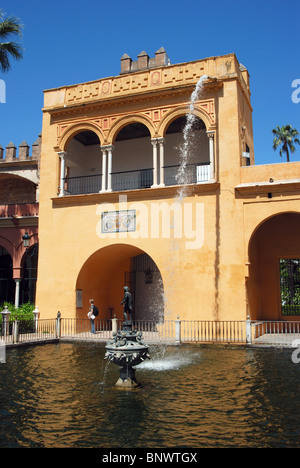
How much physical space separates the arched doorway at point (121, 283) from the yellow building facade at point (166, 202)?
51 mm

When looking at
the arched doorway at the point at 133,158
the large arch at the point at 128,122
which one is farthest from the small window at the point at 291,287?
the large arch at the point at 128,122

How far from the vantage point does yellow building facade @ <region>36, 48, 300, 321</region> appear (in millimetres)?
15148

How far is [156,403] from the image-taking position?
7172 mm

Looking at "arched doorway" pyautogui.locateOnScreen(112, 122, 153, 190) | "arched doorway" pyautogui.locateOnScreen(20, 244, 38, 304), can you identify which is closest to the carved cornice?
"arched doorway" pyautogui.locateOnScreen(112, 122, 153, 190)

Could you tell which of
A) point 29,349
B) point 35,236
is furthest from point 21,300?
point 29,349

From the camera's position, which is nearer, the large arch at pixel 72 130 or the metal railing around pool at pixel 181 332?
the metal railing around pool at pixel 181 332

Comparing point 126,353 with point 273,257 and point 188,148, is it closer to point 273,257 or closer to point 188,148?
point 273,257

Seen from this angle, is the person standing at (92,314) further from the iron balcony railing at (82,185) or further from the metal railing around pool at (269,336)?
the metal railing around pool at (269,336)

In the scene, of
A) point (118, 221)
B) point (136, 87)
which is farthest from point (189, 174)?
point (136, 87)

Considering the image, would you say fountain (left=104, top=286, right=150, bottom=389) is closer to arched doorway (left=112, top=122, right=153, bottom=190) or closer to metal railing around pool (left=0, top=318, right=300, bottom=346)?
→ metal railing around pool (left=0, top=318, right=300, bottom=346)

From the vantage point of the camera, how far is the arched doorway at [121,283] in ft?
60.2
